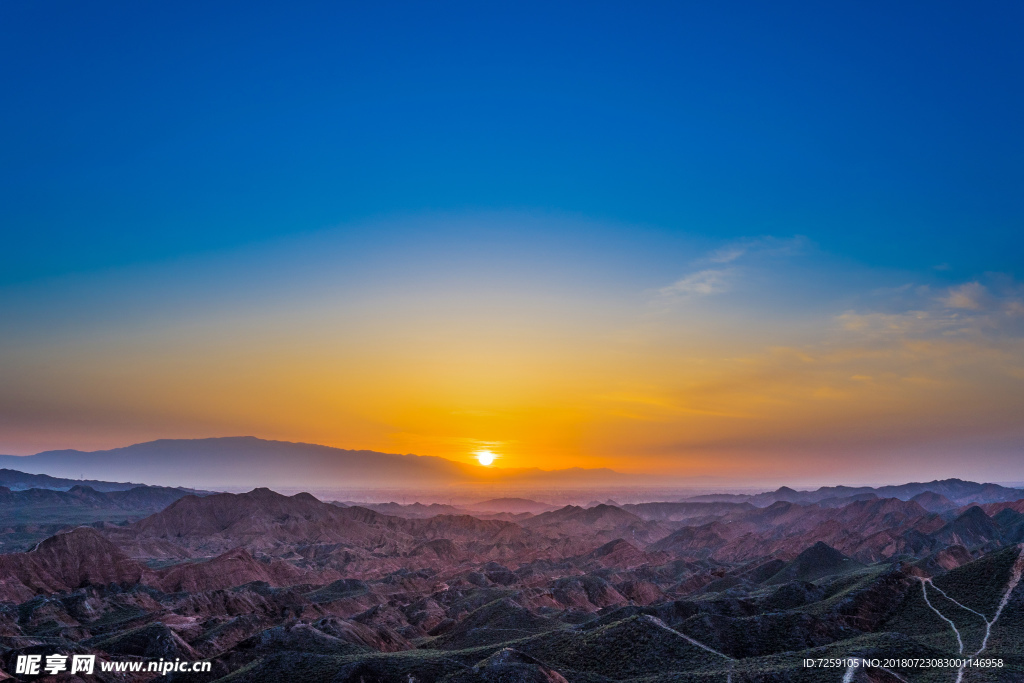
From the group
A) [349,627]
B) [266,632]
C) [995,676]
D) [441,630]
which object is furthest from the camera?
[441,630]

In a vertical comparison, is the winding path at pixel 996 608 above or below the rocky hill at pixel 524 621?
above

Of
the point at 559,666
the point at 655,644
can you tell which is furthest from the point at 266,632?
the point at 655,644

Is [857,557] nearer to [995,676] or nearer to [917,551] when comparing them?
[917,551]

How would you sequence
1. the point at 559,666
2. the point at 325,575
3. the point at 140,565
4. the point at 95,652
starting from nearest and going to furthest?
the point at 559,666 < the point at 95,652 < the point at 140,565 < the point at 325,575

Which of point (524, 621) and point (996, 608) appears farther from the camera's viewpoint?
point (524, 621)

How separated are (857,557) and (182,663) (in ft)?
591

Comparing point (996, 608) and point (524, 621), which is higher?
point (996, 608)

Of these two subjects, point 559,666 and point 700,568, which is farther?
point 700,568

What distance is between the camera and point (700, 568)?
199m

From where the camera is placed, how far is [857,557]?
7594 inches

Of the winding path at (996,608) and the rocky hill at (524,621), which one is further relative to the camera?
the winding path at (996,608)

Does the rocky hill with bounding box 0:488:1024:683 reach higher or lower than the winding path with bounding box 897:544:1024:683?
lower

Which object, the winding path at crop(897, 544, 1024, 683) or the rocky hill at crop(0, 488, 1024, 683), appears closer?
the rocky hill at crop(0, 488, 1024, 683)

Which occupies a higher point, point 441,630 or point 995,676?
point 995,676
